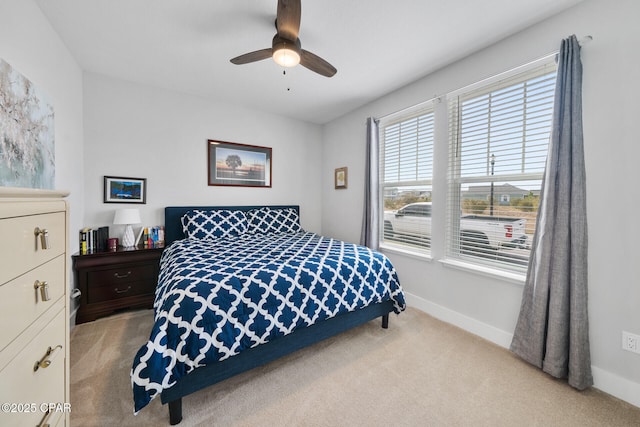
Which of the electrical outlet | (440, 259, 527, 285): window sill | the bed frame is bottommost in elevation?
the bed frame

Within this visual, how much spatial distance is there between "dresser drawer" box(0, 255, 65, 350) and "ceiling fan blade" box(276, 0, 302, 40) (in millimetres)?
1756

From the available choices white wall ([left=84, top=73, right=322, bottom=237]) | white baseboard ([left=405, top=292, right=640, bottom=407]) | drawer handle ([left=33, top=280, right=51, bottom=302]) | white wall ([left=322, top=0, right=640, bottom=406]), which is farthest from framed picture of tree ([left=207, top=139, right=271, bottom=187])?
white wall ([left=322, top=0, right=640, bottom=406])

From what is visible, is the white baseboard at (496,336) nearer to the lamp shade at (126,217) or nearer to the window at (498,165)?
the window at (498,165)

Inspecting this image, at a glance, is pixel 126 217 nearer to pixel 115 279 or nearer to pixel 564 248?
pixel 115 279

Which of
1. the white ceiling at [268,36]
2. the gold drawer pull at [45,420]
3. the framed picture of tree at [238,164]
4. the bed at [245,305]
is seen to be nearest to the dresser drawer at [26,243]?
the gold drawer pull at [45,420]

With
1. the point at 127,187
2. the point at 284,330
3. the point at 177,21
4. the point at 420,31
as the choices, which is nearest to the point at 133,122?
the point at 127,187

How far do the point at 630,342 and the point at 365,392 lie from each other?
1683 millimetres

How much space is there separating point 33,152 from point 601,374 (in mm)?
4108

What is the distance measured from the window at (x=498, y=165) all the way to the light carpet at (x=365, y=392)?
88 centimetres

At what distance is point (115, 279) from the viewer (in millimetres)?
2627

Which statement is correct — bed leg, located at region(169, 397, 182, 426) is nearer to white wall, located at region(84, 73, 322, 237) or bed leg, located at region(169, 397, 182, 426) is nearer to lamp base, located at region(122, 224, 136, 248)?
lamp base, located at region(122, 224, 136, 248)

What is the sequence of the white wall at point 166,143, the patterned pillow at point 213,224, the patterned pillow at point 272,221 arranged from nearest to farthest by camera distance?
the white wall at point 166,143, the patterned pillow at point 213,224, the patterned pillow at point 272,221

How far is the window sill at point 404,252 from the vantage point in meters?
2.86

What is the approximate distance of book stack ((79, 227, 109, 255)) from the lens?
2.58 metres
